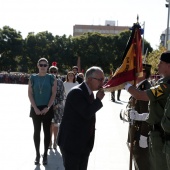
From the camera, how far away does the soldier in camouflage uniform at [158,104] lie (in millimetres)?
4238

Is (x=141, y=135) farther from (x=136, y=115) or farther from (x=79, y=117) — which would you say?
(x=79, y=117)

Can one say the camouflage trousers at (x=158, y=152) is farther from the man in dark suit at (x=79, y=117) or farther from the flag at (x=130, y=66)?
the flag at (x=130, y=66)

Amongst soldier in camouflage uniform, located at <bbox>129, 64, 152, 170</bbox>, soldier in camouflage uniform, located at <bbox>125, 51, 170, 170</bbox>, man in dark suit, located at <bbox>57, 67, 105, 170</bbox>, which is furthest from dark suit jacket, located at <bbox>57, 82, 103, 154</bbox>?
soldier in camouflage uniform, located at <bbox>129, 64, 152, 170</bbox>

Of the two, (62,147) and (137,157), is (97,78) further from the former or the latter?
(137,157)

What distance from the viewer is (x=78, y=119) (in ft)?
14.1

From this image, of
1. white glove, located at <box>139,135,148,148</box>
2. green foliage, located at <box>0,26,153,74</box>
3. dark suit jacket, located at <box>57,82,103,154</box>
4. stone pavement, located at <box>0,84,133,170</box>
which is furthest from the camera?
green foliage, located at <box>0,26,153,74</box>

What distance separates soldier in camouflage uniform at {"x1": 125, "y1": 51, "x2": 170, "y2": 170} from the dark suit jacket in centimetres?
52

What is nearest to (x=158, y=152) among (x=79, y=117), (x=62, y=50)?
(x=79, y=117)

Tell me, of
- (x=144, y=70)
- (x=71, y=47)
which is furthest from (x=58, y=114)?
(x=71, y=47)

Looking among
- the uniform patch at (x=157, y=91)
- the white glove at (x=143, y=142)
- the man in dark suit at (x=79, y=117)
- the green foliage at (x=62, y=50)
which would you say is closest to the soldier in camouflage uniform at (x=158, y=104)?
the uniform patch at (x=157, y=91)

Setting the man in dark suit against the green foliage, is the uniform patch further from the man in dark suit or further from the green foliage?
the green foliage

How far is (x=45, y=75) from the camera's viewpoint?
7.27 meters

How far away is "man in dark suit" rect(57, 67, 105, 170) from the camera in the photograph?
4223mm

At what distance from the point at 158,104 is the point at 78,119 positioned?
896 millimetres
